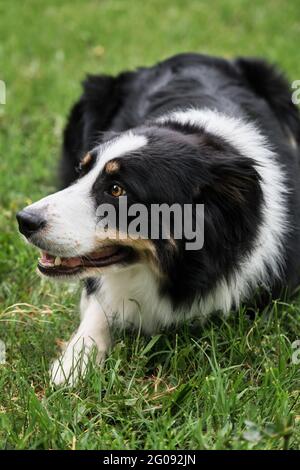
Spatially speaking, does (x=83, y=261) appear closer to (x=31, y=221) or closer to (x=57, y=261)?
(x=57, y=261)

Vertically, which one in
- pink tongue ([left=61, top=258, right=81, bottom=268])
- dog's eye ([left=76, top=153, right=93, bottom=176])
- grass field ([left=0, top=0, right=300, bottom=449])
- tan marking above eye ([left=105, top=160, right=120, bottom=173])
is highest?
dog's eye ([left=76, top=153, right=93, bottom=176])

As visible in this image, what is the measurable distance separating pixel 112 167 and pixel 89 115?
2.03 m

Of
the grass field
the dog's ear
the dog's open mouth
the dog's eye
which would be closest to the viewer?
the grass field

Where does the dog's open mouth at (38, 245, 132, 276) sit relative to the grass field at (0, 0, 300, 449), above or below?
above

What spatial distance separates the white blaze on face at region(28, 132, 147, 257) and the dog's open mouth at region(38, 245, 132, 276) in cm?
8

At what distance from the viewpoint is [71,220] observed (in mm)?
2949

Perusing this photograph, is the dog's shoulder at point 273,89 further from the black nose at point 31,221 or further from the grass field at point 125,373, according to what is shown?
the black nose at point 31,221

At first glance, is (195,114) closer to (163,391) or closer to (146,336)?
(146,336)

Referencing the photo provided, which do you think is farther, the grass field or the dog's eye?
the dog's eye

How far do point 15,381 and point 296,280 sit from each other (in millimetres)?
1530

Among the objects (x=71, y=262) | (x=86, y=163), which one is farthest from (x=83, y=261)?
(x=86, y=163)

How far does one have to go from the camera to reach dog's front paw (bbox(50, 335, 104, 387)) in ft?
9.72

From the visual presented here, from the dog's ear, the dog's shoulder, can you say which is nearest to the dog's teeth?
the dog's ear

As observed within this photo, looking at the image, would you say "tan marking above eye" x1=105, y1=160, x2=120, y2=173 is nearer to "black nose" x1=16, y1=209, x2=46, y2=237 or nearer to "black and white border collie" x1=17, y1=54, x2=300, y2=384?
"black and white border collie" x1=17, y1=54, x2=300, y2=384
